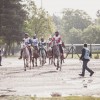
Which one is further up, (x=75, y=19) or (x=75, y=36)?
(x=75, y=19)

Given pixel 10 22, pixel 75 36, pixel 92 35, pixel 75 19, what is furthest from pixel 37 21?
pixel 75 19

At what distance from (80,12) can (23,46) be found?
164 m

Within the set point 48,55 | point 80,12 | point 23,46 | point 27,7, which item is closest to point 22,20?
point 27,7

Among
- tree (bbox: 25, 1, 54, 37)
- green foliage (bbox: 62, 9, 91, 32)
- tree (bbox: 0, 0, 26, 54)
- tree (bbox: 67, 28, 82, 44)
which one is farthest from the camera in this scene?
green foliage (bbox: 62, 9, 91, 32)

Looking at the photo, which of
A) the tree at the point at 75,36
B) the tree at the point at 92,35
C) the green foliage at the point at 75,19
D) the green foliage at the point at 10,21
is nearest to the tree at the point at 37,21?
the green foliage at the point at 10,21

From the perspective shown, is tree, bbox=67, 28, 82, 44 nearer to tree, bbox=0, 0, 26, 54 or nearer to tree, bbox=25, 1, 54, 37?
tree, bbox=25, 1, 54, 37

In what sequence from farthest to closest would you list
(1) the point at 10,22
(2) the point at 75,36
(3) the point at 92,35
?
(2) the point at 75,36, (3) the point at 92,35, (1) the point at 10,22

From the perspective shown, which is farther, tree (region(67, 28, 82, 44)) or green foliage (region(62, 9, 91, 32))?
green foliage (region(62, 9, 91, 32))

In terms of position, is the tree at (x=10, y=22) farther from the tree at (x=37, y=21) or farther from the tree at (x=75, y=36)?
the tree at (x=75, y=36)

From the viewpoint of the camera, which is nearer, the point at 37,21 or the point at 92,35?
the point at 37,21

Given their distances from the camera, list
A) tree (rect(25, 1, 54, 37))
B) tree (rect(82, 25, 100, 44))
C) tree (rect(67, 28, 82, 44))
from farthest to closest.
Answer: tree (rect(67, 28, 82, 44)) → tree (rect(82, 25, 100, 44)) → tree (rect(25, 1, 54, 37))

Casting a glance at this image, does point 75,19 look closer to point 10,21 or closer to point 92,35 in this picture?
point 92,35

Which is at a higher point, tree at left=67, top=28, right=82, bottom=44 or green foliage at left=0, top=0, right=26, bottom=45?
green foliage at left=0, top=0, right=26, bottom=45

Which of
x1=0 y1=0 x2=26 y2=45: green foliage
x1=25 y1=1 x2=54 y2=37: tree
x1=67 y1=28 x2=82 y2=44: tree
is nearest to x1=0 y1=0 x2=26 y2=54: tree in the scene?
x1=0 y1=0 x2=26 y2=45: green foliage
